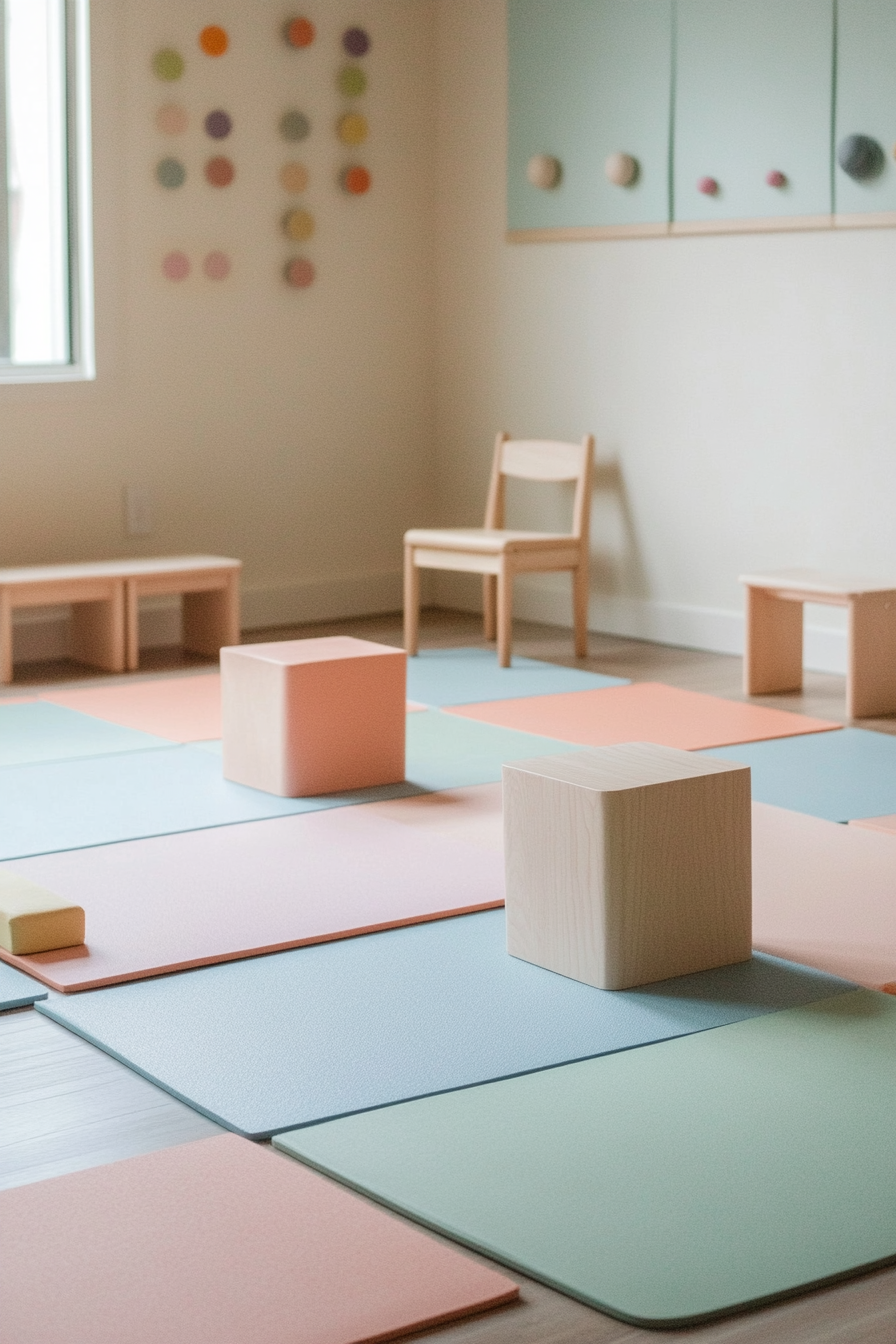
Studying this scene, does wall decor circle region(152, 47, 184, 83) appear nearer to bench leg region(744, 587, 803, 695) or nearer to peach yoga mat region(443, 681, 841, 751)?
peach yoga mat region(443, 681, 841, 751)

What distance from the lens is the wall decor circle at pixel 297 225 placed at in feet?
19.8

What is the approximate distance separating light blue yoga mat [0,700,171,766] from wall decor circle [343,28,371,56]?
2.74 meters

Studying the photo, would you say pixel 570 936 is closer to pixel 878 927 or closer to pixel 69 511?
pixel 878 927

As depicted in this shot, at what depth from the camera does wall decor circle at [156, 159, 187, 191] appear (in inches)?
225

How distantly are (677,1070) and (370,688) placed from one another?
67.5 inches

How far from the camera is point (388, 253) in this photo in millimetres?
6355

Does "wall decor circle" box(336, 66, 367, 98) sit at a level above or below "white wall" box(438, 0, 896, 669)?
above

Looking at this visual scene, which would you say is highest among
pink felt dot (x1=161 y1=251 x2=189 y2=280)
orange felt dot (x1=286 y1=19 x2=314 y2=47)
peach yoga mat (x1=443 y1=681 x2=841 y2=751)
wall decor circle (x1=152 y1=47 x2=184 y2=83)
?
orange felt dot (x1=286 y1=19 x2=314 y2=47)

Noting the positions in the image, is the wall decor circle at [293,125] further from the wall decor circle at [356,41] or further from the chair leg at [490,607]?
the chair leg at [490,607]

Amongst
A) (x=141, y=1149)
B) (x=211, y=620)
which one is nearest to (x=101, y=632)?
(x=211, y=620)

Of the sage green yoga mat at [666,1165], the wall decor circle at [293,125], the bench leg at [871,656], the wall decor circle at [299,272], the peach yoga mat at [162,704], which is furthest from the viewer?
the wall decor circle at [299,272]

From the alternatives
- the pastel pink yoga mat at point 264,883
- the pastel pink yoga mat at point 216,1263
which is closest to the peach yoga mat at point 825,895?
the pastel pink yoga mat at point 264,883

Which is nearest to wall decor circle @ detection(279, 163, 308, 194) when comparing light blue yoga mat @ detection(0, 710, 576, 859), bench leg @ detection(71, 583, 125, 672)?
bench leg @ detection(71, 583, 125, 672)

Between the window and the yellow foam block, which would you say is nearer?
the yellow foam block
